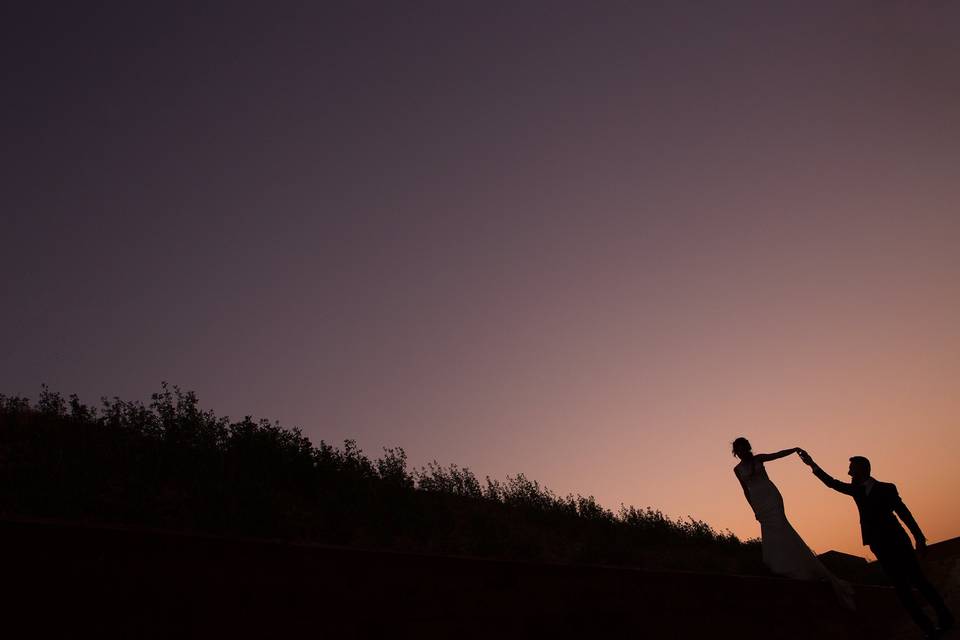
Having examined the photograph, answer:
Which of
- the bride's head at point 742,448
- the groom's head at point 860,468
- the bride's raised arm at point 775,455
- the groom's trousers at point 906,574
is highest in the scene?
the bride's head at point 742,448

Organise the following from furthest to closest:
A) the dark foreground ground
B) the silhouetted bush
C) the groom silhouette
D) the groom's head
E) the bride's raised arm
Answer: the bride's raised arm < the groom's head < the groom silhouette < the silhouetted bush < the dark foreground ground

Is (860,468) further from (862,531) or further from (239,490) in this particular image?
(239,490)

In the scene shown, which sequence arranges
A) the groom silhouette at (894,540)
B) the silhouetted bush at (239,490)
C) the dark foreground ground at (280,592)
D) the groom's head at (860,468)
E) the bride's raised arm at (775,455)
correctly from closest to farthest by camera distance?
the dark foreground ground at (280,592)
the silhouetted bush at (239,490)
the groom silhouette at (894,540)
the groom's head at (860,468)
the bride's raised arm at (775,455)

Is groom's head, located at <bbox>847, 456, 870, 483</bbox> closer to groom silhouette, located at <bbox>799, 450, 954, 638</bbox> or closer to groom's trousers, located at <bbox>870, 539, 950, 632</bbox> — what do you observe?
groom silhouette, located at <bbox>799, 450, 954, 638</bbox>

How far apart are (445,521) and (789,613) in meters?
4.03

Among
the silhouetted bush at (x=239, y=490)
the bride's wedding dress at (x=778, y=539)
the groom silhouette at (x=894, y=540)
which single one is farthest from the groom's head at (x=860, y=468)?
the silhouetted bush at (x=239, y=490)

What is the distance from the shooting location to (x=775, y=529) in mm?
8805

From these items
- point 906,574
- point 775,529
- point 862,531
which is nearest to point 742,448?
point 775,529

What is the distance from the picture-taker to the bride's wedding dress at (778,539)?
841cm

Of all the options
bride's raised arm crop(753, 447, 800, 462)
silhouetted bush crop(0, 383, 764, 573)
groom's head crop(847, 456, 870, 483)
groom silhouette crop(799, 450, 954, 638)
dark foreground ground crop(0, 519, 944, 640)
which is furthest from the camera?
bride's raised arm crop(753, 447, 800, 462)

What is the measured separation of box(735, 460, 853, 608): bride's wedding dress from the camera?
841 cm

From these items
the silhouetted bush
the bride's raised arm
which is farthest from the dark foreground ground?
the bride's raised arm

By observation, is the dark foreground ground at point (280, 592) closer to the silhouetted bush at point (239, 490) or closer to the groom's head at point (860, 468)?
the silhouetted bush at point (239, 490)

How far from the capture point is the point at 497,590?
3939mm
